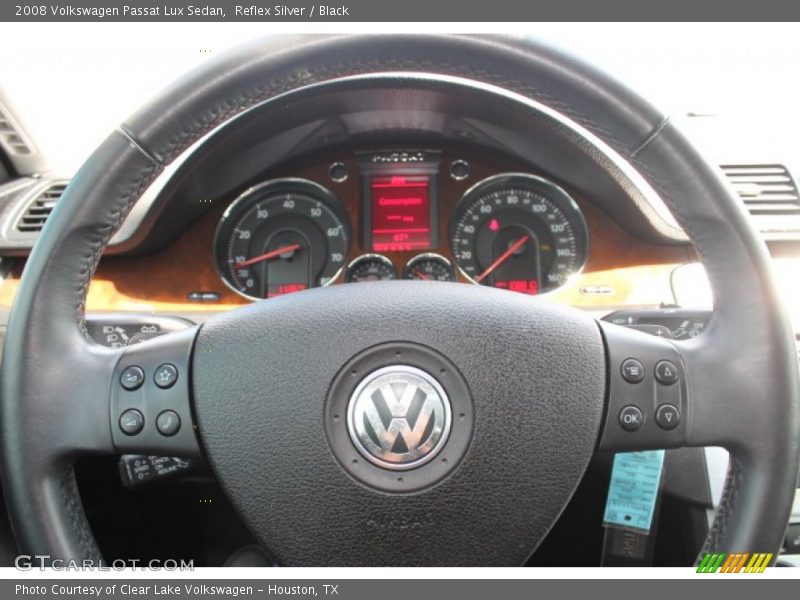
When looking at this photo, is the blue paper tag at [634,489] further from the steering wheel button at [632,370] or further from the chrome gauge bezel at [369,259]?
the chrome gauge bezel at [369,259]

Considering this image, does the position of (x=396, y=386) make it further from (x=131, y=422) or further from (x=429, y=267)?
(x=429, y=267)

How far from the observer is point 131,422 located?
3.25 feet

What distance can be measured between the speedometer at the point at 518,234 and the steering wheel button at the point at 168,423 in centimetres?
142

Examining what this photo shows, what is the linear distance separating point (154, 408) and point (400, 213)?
145 centimetres

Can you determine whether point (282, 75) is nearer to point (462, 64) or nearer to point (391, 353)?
point (462, 64)

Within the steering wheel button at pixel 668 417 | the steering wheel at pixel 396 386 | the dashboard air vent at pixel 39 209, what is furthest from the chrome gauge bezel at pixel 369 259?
the steering wheel button at pixel 668 417

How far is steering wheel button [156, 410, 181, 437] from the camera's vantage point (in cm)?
100

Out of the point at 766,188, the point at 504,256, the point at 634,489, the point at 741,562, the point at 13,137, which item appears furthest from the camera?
the point at 13,137

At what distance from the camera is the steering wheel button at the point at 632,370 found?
3.31 ft

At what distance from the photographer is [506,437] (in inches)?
38.2

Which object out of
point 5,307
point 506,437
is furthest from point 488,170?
point 506,437

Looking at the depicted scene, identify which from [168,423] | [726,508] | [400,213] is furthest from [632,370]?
[400,213]

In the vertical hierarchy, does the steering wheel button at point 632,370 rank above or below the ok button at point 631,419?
above

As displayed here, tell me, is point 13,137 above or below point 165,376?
above
